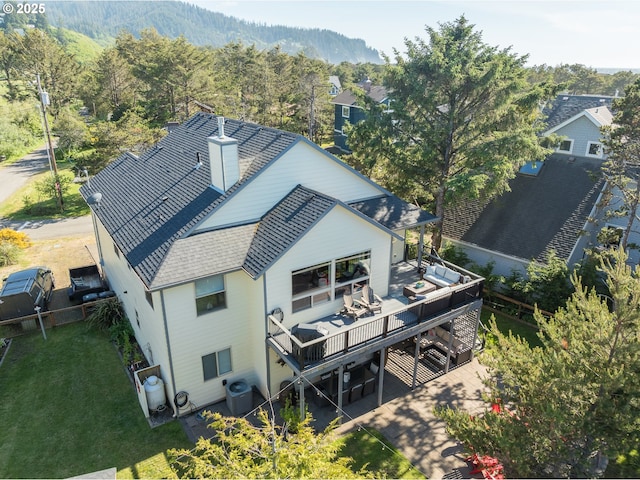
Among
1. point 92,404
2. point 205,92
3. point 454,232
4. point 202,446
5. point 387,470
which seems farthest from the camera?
point 205,92

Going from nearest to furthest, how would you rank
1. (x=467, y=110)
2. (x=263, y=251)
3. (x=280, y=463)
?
1. (x=280, y=463)
2. (x=263, y=251)
3. (x=467, y=110)

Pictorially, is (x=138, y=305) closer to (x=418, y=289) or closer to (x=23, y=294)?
(x=23, y=294)

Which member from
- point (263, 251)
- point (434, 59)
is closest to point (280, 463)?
point (263, 251)

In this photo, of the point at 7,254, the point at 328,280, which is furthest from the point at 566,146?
the point at 7,254

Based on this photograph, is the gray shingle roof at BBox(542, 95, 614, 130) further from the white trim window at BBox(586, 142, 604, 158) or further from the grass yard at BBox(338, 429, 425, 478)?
the grass yard at BBox(338, 429, 425, 478)

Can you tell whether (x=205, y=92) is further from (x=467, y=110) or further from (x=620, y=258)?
(x=620, y=258)
